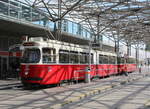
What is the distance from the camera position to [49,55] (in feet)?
58.1

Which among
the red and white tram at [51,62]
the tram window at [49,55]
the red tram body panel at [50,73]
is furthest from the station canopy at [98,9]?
the tram window at [49,55]

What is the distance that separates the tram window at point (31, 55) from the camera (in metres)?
17.1

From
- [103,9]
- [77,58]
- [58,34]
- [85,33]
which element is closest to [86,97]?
[77,58]

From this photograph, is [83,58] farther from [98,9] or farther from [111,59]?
[98,9]

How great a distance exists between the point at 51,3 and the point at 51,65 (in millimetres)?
18597

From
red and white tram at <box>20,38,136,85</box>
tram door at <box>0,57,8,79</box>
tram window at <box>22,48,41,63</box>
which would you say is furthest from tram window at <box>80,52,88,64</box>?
tram door at <box>0,57,8,79</box>

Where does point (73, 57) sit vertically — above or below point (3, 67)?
above

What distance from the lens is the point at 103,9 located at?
37.7 meters

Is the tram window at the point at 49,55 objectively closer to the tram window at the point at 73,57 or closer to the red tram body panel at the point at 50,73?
the red tram body panel at the point at 50,73

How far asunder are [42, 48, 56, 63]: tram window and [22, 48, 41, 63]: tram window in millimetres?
448

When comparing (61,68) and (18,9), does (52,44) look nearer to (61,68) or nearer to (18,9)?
(61,68)

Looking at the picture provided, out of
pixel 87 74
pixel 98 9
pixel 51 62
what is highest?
pixel 98 9

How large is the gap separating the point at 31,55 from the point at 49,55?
1.21 metres

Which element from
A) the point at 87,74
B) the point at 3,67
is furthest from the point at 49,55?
the point at 3,67
